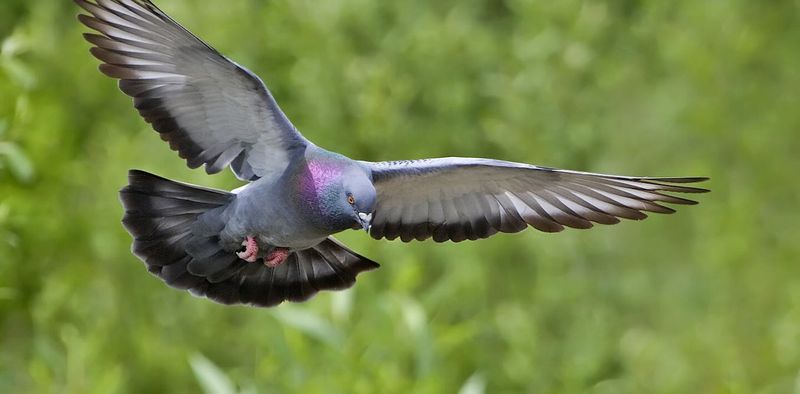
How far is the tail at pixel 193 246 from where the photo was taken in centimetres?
369

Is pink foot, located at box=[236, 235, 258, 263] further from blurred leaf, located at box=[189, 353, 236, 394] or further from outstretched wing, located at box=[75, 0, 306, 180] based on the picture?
blurred leaf, located at box=[189, 353, 236, 394]

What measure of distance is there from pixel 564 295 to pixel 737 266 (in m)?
1.57

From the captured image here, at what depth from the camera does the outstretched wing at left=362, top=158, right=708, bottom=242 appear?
3789 mm

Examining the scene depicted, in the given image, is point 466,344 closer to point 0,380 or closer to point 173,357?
point 173,357

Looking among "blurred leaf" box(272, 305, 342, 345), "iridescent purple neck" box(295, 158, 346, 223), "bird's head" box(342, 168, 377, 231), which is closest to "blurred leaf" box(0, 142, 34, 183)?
"iridescent purple neck" box(295, 158, 346, 223)

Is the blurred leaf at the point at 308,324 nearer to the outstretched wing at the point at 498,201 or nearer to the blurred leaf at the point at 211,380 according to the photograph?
the blurred leaf at the point at 211,380

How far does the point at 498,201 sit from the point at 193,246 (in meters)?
0.95

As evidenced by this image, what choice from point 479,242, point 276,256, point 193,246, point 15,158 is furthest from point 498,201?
point 479,242

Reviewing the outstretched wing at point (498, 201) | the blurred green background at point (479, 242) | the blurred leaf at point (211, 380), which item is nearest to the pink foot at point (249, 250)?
the outstretched wing at point (498, 201)

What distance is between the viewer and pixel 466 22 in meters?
8.31

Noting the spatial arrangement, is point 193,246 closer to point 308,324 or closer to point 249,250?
point 249,250

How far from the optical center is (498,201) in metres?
3.99

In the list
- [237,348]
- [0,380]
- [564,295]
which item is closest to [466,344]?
[564,295]

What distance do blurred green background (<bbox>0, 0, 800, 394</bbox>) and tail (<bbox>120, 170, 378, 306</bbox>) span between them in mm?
770
